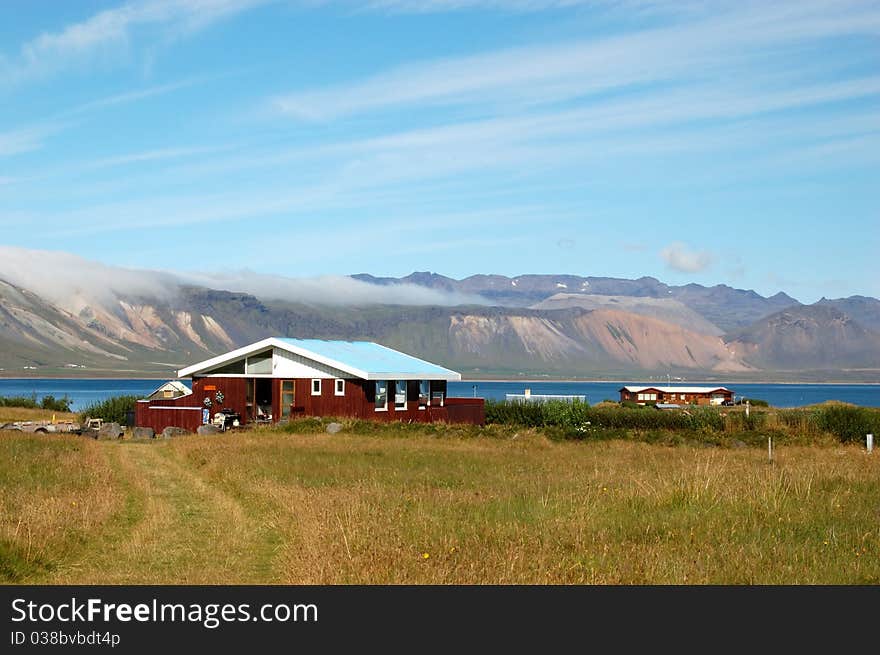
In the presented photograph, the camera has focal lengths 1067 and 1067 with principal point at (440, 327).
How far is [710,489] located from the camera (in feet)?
59.4

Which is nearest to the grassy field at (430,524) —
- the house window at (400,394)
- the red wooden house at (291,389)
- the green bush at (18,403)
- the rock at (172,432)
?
the rock at (172,432)

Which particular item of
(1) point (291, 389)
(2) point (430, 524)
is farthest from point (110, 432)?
(2) point (430, 524)

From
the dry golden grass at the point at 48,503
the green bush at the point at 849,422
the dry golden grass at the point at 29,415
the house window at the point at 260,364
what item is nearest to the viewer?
the dry golden grass at the point at 48,503

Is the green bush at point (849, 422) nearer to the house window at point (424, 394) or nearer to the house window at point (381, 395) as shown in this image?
the house window at point (424, 394)

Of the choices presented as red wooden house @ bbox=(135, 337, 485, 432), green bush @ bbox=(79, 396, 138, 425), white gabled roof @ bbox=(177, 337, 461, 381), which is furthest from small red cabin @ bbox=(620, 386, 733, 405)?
green bush @ bbox=(79, 396, 138, 425)

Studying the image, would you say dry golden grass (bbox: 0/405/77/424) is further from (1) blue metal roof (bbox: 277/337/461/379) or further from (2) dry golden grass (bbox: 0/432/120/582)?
(2) dry golden grass (bbox: 0/432/120/582)

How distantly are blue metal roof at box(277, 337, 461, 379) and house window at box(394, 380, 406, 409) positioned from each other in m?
0.64

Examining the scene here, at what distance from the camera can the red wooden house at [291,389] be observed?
51094mm

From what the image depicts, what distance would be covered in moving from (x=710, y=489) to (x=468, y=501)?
434cm

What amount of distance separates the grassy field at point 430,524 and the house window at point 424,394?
A: 26592 millimetres

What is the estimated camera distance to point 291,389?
5212cm
